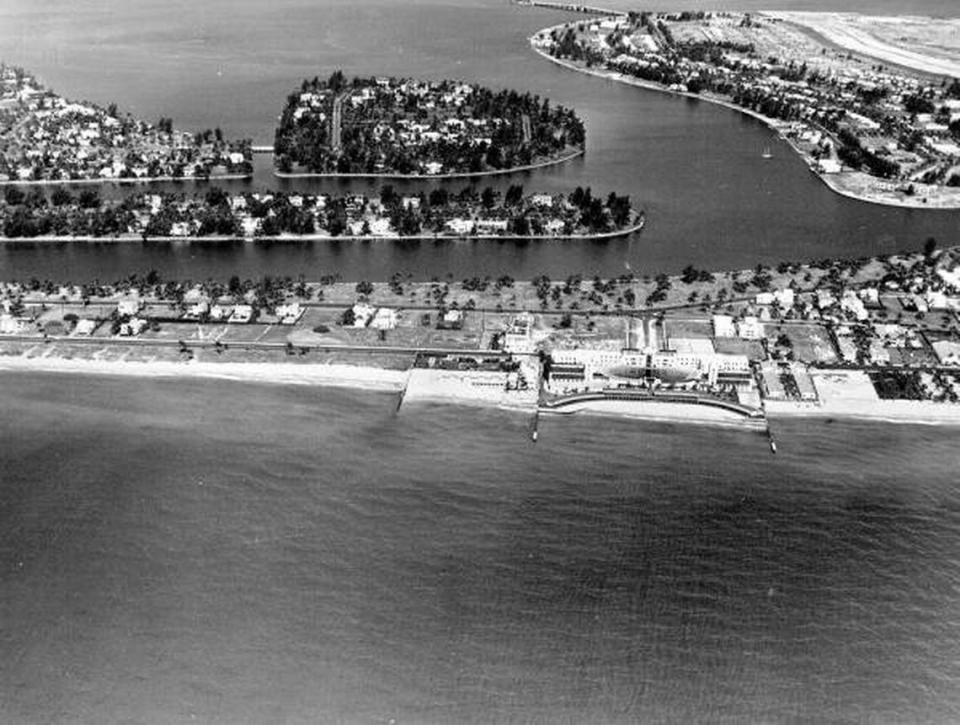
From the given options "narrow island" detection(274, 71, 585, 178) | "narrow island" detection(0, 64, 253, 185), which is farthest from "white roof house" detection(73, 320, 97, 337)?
"narrow island" detection(274, 71, 585, 178)

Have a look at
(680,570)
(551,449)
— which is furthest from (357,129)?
(680,570)

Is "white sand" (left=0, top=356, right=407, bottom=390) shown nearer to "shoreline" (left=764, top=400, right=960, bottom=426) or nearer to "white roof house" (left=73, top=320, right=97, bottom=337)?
"white roof house" (left=73, top=320, right=97, bottom=337)

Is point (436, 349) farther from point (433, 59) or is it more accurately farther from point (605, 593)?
point (433, 59)

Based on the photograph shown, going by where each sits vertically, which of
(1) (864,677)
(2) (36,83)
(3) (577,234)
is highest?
(2) (36,83)

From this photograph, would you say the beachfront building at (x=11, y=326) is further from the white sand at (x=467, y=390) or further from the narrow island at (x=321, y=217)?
the white sand at (x=467, y=390)

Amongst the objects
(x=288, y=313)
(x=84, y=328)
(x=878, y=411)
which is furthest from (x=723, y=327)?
(x=84, y=328)
